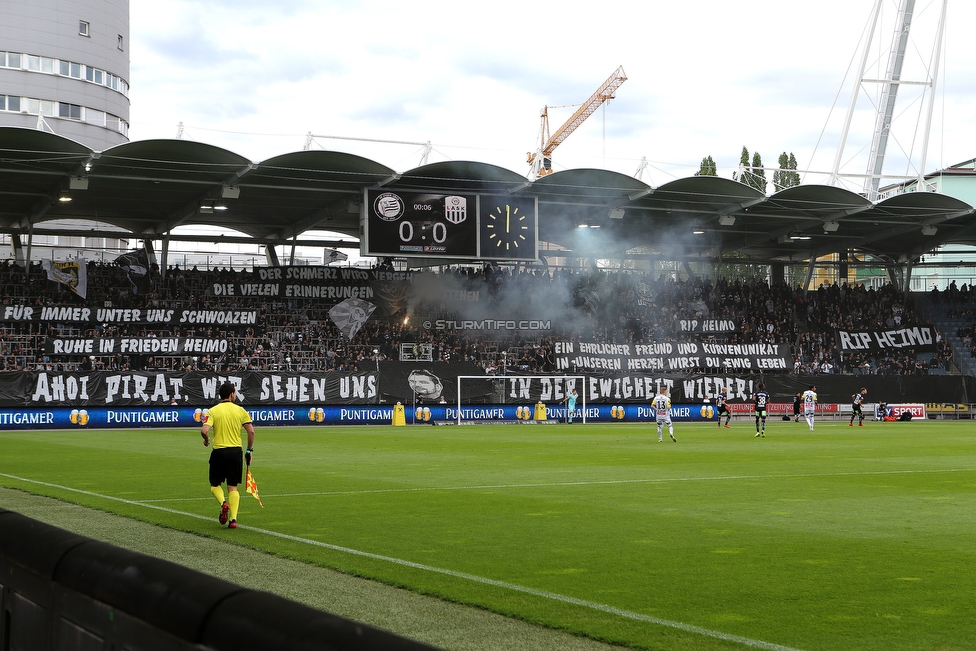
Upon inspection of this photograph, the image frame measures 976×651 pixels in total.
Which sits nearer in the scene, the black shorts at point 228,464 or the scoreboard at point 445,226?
the black shorts at point 228,464

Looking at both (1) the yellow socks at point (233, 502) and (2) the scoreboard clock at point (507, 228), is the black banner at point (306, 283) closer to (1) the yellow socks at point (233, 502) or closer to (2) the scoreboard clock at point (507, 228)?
(2) the scoreboard clock at point (507, 228)

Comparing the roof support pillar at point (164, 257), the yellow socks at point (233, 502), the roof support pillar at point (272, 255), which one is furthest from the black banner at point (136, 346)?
the yellow socks at point (233, 502)

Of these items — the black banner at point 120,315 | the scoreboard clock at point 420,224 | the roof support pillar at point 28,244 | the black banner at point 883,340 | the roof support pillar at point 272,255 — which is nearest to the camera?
the scoreboard clock at point 420,224

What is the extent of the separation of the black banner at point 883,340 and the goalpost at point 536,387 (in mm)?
18550

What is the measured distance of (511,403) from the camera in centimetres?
4819

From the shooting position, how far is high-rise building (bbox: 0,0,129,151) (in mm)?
67125

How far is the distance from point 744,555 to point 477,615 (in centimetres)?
387

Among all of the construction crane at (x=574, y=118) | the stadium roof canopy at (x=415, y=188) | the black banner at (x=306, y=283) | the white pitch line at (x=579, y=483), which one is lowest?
the white pitch line at (x=579, y=483)

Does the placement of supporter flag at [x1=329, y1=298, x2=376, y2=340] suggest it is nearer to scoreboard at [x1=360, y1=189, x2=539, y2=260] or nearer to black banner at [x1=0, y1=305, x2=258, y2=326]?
black banner at [x1=0, y1=305, x2=258, y2=326]

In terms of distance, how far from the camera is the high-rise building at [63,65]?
67125 millimetres

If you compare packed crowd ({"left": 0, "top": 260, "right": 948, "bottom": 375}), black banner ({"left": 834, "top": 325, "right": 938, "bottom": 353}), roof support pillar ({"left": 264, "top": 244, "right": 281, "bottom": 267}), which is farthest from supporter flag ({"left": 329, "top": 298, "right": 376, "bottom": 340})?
black banner ({"left": 834, "top": 325, "right": 938, "bottom": 353})

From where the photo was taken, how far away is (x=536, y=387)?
48.7 meters

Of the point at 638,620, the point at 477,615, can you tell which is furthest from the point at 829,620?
the point at 477,615

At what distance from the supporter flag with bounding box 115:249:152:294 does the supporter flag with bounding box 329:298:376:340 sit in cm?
967
